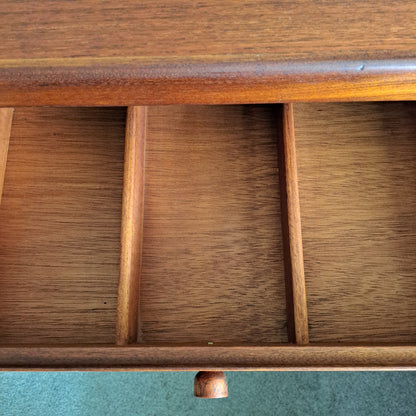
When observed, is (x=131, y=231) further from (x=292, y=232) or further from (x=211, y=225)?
(x=292, y=232)

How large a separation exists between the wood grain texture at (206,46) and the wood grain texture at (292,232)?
12.8 inches

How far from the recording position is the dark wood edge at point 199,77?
0.44 m

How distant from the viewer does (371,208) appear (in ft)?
2.85

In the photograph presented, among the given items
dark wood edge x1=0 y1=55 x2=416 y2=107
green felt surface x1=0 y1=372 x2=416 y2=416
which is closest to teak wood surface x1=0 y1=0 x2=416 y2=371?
dark wood edge x1=0 y1=55 x2=416 y2=107

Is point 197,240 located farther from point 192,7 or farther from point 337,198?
point 192,7

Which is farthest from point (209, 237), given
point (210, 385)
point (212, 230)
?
point (210, 385)

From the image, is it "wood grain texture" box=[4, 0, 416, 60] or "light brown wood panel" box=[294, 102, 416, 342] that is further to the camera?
"light brown wood panel" box=[294, 102, 416, 342]

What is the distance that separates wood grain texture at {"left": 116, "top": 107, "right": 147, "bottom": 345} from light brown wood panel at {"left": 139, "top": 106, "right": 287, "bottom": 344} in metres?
0.04

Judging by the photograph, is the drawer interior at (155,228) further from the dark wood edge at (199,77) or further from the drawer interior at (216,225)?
→ the dark wood edge at (199,77)

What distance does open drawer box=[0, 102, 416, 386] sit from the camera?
82 cm

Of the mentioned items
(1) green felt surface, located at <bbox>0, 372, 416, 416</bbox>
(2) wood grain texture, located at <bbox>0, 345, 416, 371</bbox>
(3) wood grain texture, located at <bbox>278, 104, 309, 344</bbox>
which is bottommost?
(1) green felt surface, located at <bbox>0, 372, 416, 416</bbox>

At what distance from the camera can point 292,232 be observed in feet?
2.50

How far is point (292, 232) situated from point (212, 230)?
19 cm

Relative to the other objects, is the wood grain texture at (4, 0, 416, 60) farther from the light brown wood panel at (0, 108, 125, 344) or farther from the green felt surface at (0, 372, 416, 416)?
the green felt surface at (0, 372, 416, 416)
